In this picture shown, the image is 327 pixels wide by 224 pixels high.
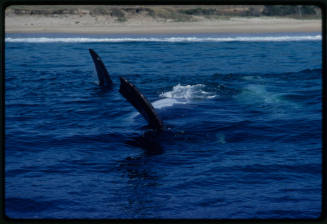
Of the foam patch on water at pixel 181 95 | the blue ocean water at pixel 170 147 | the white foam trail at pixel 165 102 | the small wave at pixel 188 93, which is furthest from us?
the small wave at pixel 188 93

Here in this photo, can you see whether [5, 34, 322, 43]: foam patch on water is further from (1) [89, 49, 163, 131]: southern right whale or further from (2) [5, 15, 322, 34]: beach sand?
(1) [89, 49, 163, 131]: southern right whale

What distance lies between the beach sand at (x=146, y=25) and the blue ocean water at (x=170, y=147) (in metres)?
23.9

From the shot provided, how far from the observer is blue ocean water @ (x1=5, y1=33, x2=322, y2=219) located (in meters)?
7.45

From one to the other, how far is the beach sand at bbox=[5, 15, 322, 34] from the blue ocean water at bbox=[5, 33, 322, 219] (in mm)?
23947

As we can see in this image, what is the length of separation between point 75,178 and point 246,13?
48.3 m

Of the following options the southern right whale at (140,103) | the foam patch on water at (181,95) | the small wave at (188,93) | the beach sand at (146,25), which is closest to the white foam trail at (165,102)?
the foam patch on water at (181,95)

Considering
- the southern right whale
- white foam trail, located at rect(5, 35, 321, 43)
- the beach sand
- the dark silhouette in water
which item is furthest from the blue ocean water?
the beach sand

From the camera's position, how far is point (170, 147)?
1021 centimetres

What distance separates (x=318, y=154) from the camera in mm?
10234

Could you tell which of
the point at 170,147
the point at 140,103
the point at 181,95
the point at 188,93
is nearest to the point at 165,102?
the point at 181,95

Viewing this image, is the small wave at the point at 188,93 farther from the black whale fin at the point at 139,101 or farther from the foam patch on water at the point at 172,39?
the foam patch on water at the point at 172,39

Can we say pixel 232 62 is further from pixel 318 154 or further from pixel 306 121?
pixel 318 154

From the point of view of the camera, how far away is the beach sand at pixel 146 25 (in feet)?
151

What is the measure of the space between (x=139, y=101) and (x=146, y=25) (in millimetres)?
40090
